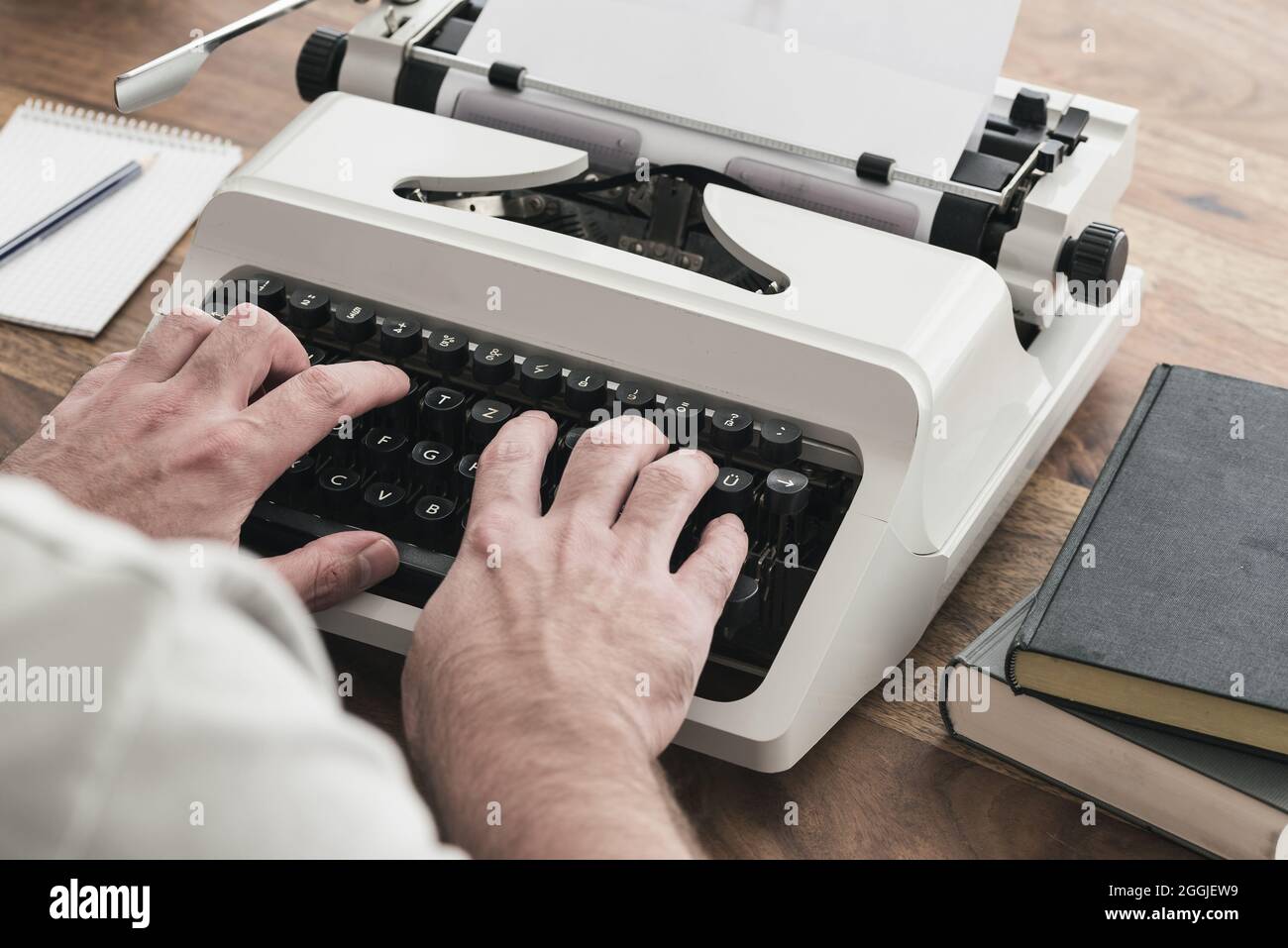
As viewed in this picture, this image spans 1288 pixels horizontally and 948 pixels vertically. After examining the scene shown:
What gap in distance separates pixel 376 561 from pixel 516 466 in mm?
126

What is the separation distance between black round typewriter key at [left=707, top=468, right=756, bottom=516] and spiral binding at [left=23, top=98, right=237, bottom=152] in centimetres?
97

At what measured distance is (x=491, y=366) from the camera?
105 centimetres

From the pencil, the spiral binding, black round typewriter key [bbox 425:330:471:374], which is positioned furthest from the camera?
the spiral binding

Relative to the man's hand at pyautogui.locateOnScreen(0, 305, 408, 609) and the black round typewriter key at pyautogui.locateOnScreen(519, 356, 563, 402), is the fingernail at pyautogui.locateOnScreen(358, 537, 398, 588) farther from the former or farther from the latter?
the black round typewriter key at pyautogui.locateOnScreen(519, 356, 563, 402)

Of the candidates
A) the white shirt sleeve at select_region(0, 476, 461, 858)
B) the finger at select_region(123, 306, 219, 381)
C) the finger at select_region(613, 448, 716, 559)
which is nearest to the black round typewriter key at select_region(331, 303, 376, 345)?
the finger at select_region(123, 306, 219, 381)

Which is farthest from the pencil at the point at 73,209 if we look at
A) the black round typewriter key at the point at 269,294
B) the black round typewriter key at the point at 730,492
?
the black round typewriter key at the point at 730,492

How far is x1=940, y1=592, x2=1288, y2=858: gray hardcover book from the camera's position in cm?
87

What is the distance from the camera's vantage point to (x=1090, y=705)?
907 mm

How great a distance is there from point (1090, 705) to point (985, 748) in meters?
0.10

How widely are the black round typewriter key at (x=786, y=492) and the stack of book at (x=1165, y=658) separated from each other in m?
0.16

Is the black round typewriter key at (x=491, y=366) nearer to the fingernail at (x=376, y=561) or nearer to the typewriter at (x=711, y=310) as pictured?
the typewriter at (x=711, y=310)

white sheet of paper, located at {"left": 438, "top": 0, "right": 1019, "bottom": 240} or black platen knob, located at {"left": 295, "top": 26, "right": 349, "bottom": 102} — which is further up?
white sheet of paper, located at {"left": 438, "top": 0, "right": 1019, "bottom": 240}
